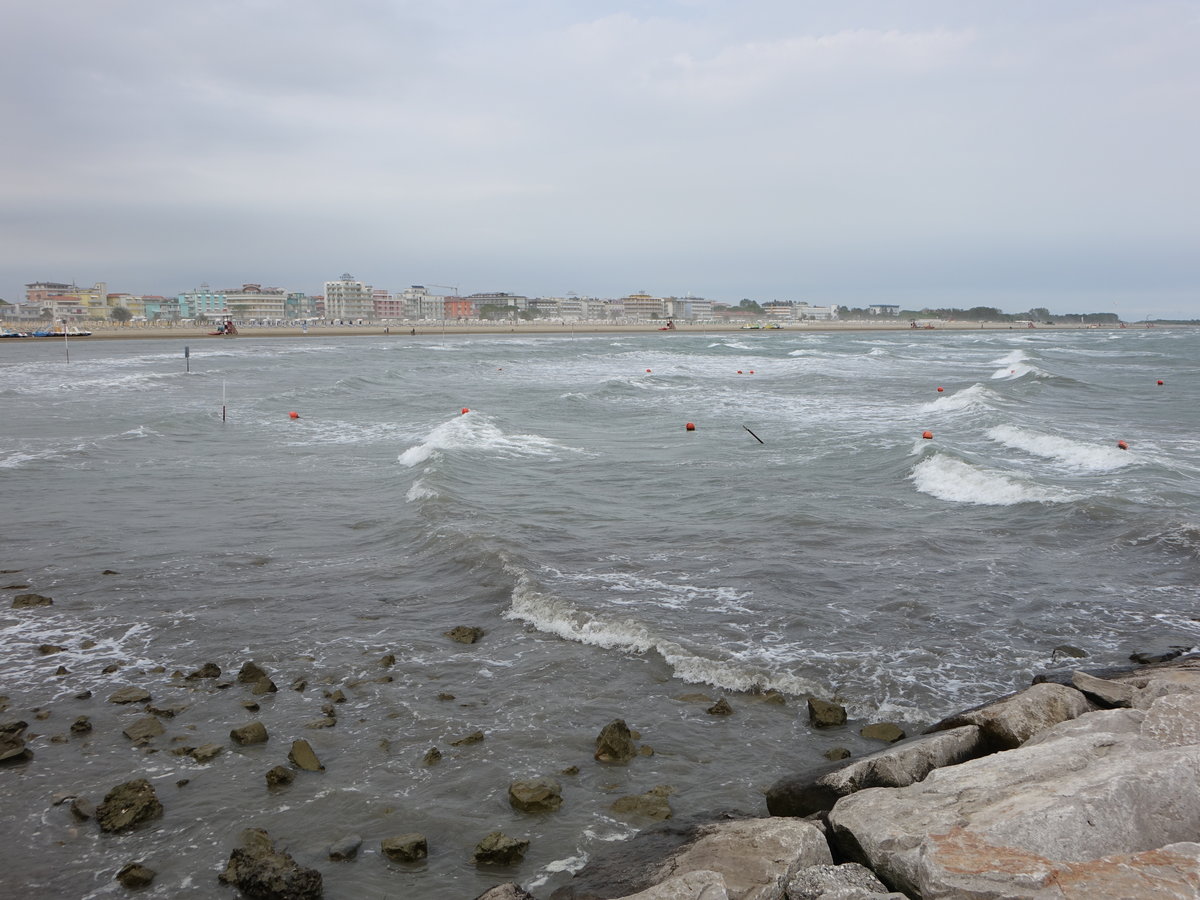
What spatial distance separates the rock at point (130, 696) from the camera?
8.54 metres

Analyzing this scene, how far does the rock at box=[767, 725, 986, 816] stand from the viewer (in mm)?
6148

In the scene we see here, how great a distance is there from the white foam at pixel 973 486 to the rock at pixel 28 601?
1536cm

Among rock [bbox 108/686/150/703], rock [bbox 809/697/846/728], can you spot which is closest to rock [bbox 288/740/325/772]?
rock [bbox 108/686/150/703]

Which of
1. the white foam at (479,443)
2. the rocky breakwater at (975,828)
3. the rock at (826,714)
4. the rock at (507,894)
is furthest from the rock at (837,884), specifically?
the white foam at (479,443)

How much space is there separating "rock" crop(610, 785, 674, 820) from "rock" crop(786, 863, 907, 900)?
191 cm

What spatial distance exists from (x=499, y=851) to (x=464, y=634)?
173 inches

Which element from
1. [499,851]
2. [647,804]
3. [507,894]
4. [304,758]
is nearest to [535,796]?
[499,851]

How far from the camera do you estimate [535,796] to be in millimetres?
6758

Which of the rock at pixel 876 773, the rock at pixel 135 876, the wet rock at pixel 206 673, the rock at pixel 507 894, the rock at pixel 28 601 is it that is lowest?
the rock at pixel 135 876

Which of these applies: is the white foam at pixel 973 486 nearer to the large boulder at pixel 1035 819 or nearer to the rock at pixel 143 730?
the large boulder at pixel 1035 819

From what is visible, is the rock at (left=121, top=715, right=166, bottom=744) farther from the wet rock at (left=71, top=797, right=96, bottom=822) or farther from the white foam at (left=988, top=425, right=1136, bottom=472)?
the white foam at (left=988, top=425, right=1136, bottom=472)

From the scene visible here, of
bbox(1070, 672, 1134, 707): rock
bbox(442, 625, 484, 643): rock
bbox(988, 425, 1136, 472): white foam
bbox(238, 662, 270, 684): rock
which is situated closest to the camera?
bbox(1070, 672, 1134, 707): rock

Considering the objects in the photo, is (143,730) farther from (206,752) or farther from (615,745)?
(615,745)

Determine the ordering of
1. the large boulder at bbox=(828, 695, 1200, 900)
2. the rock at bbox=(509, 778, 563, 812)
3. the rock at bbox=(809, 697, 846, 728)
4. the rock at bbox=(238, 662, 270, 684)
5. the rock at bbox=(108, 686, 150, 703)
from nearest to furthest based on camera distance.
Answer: the large boulder at bbox=(828, 695, 1200, 900) → the rock at bbox=(509, 778, 563, 812) → the rock at bbox=(809, 697, 846, 728) → the rock at bbox=(108, 686, 150, 703) → the rock at bbox=(238, 662, 270, 684)
